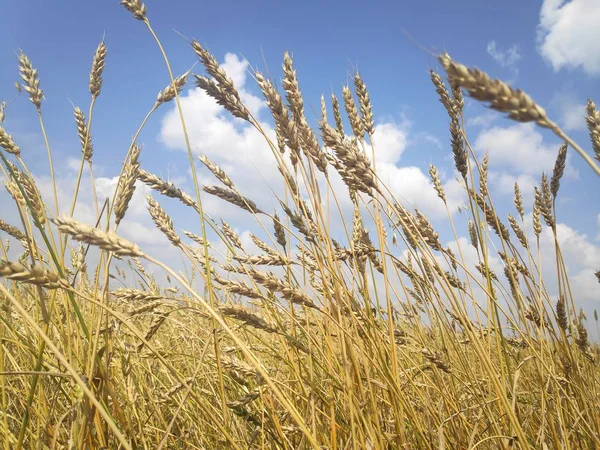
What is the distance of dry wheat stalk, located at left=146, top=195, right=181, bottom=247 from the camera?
211 centimetres

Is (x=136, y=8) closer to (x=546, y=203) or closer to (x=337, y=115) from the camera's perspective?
(x=337, y=115)

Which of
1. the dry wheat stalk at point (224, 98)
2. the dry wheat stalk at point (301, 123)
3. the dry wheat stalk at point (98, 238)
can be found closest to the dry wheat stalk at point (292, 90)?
the dry wheat stalk at point (301, 123)

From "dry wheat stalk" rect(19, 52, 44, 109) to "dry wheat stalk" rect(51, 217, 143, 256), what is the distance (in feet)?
5.45

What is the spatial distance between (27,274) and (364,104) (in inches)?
70.7

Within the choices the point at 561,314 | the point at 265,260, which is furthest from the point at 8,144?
the point at 561,314

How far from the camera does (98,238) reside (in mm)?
897

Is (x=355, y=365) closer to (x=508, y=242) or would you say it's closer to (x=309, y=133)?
(x=309, y=133)

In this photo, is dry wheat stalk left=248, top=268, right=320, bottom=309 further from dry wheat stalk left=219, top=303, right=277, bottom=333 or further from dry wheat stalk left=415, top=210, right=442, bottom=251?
dry wheat stalk left=415, top=210, right=442, bottom=251

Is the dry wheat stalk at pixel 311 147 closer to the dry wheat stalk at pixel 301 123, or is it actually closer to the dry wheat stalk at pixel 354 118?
the dry wheat stalk at pixel 301 123

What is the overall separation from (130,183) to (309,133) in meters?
0.65

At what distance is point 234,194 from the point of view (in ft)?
6.66

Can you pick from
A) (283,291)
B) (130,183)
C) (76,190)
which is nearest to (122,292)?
(76,190)

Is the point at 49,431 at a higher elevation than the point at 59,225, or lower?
lower

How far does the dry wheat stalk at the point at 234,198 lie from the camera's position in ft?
6.45
